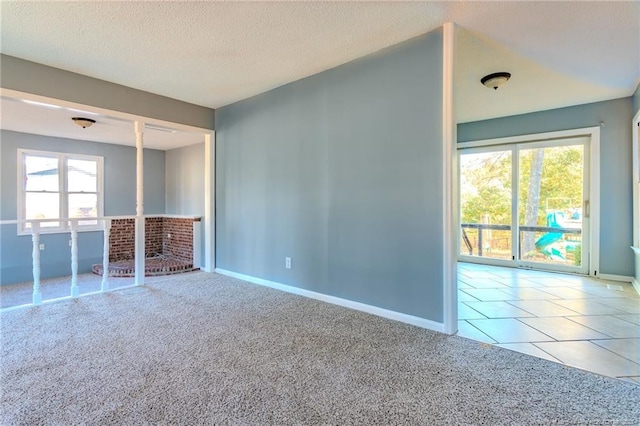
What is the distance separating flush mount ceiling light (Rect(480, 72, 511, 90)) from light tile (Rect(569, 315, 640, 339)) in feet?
Answer: 8.30

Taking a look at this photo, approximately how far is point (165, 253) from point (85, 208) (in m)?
1.73

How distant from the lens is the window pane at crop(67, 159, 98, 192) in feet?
19.5

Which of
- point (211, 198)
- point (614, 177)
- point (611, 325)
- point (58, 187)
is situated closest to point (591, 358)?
point (611, 325)

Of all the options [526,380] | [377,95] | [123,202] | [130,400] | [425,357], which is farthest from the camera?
[123,202]

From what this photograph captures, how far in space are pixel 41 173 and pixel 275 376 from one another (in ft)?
20.7

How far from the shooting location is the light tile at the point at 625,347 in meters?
2.16

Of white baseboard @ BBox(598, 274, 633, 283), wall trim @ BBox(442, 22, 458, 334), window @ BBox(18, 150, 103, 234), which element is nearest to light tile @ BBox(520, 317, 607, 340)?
wall trim @ BBox(442, 22, 458, 334)

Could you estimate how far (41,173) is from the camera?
5617 millimetres

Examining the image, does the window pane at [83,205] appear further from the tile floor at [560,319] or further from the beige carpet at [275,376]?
the tile floor at [560,319]

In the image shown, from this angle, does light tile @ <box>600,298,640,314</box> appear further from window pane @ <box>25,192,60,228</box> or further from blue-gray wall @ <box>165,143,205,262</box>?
window pane @ <box>25,192,60,228</box>

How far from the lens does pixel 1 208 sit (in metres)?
5.19

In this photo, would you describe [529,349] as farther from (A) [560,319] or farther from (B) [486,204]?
(B) [486,204]

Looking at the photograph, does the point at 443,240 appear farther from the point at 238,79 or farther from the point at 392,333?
the point at 238,79

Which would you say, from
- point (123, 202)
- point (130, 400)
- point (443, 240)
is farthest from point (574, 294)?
point (123, 202)
